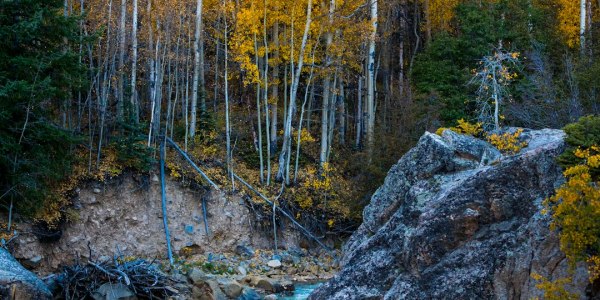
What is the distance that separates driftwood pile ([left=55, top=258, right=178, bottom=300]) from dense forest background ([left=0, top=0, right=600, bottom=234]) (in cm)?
332

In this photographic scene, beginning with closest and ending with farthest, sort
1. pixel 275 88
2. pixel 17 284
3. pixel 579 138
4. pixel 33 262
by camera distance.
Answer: pixel 579 138, pixel 17 284, pixel 33 262, pixel 275 88

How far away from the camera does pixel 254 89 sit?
29281 millimetres

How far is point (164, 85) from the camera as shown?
2759 cm

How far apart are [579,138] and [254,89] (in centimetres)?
2093

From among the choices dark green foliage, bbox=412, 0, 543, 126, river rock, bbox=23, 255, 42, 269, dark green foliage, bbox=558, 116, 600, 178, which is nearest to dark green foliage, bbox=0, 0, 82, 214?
river rock, bbox=23, 255, 42, 269

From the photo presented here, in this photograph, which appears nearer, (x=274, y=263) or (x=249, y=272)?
(x=249, y=272)

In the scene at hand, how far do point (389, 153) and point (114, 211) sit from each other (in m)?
8.94

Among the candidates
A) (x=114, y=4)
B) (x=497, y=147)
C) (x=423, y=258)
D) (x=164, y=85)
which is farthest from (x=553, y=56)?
(x=423, y=258)

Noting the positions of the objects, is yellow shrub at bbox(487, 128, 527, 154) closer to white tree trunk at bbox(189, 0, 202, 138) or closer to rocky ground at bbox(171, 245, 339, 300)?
rocky ground at bbox(171, 245, 339, 300)

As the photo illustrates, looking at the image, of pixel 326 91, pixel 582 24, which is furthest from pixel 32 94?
pixel 582 24

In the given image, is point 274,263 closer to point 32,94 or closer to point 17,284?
point 32,94

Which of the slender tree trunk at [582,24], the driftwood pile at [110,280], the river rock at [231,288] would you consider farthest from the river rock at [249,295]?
the slender tree trunk at [582,24]

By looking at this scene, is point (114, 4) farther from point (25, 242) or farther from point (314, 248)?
point (314, 248)

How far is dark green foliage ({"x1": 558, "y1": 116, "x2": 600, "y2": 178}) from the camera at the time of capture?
9.08 metres
